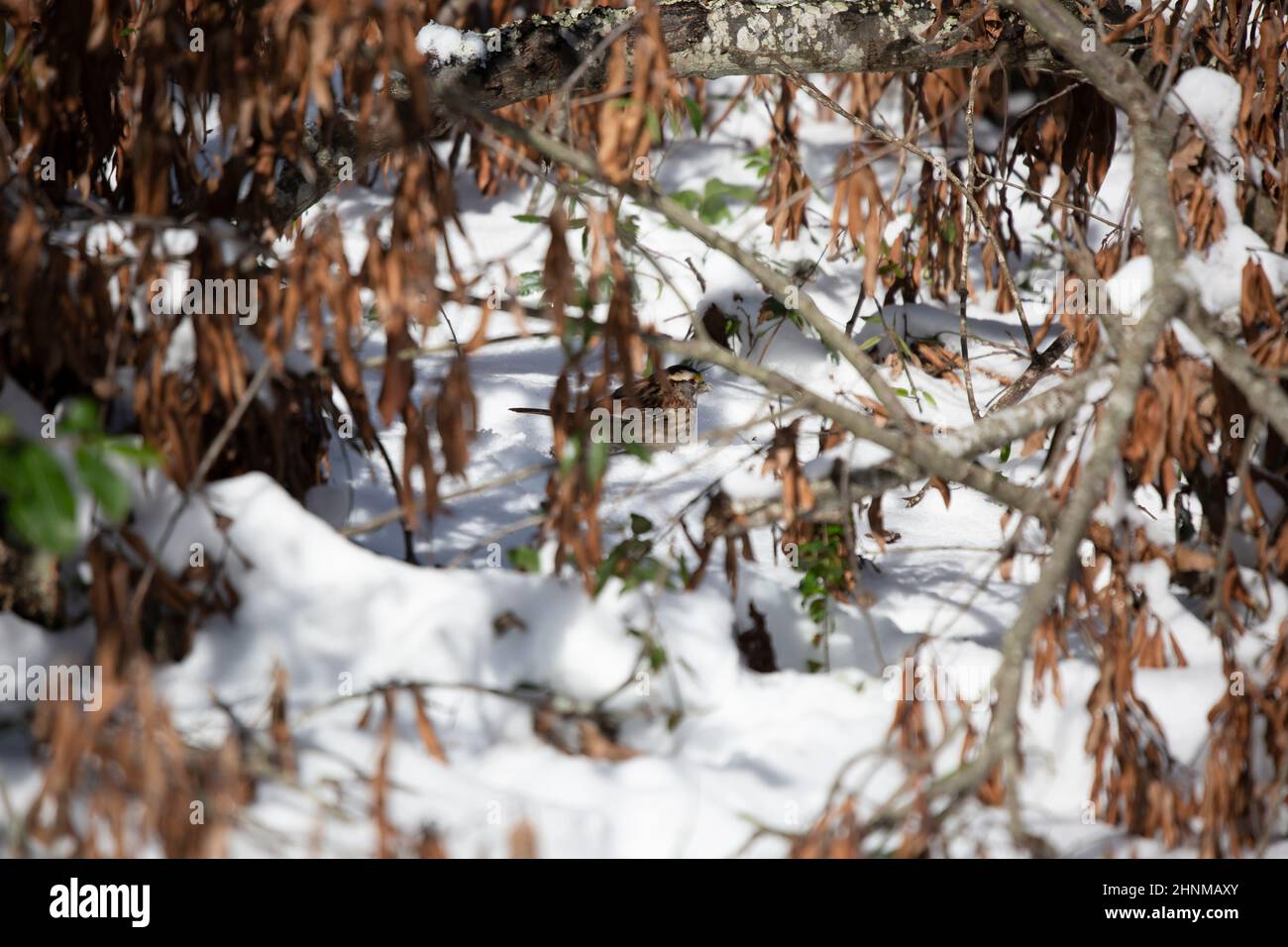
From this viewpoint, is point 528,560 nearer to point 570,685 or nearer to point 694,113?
point 570,685

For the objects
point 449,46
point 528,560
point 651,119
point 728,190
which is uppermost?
point 728,190

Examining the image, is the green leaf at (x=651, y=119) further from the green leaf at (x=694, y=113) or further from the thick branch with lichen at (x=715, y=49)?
the green leaf at (x=694, y=113)

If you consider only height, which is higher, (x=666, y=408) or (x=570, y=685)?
(x=666, y=408)

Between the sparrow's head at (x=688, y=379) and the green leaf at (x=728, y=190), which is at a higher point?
the green leaf at (x=728, y=190)

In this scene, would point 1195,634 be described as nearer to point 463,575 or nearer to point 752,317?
point 463,575

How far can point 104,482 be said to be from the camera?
3.53ft

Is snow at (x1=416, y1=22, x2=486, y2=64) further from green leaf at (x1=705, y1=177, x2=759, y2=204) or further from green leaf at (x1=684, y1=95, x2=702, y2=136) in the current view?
green leaf at (x1=705, y1=177, x2=759, y2=204)

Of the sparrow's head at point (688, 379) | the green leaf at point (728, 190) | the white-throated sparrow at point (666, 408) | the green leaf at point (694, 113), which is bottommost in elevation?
the white-throated sparrow at point (666, 408)

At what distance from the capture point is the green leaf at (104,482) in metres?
1.06

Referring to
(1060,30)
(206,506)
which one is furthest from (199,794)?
(1060,30)

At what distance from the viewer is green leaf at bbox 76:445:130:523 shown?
1063mm

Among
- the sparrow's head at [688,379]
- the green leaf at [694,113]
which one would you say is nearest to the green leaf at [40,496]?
the sparrow's head at [688,379]

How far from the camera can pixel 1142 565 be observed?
1.77 meters

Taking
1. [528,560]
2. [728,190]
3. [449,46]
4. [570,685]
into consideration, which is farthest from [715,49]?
[728,190]
